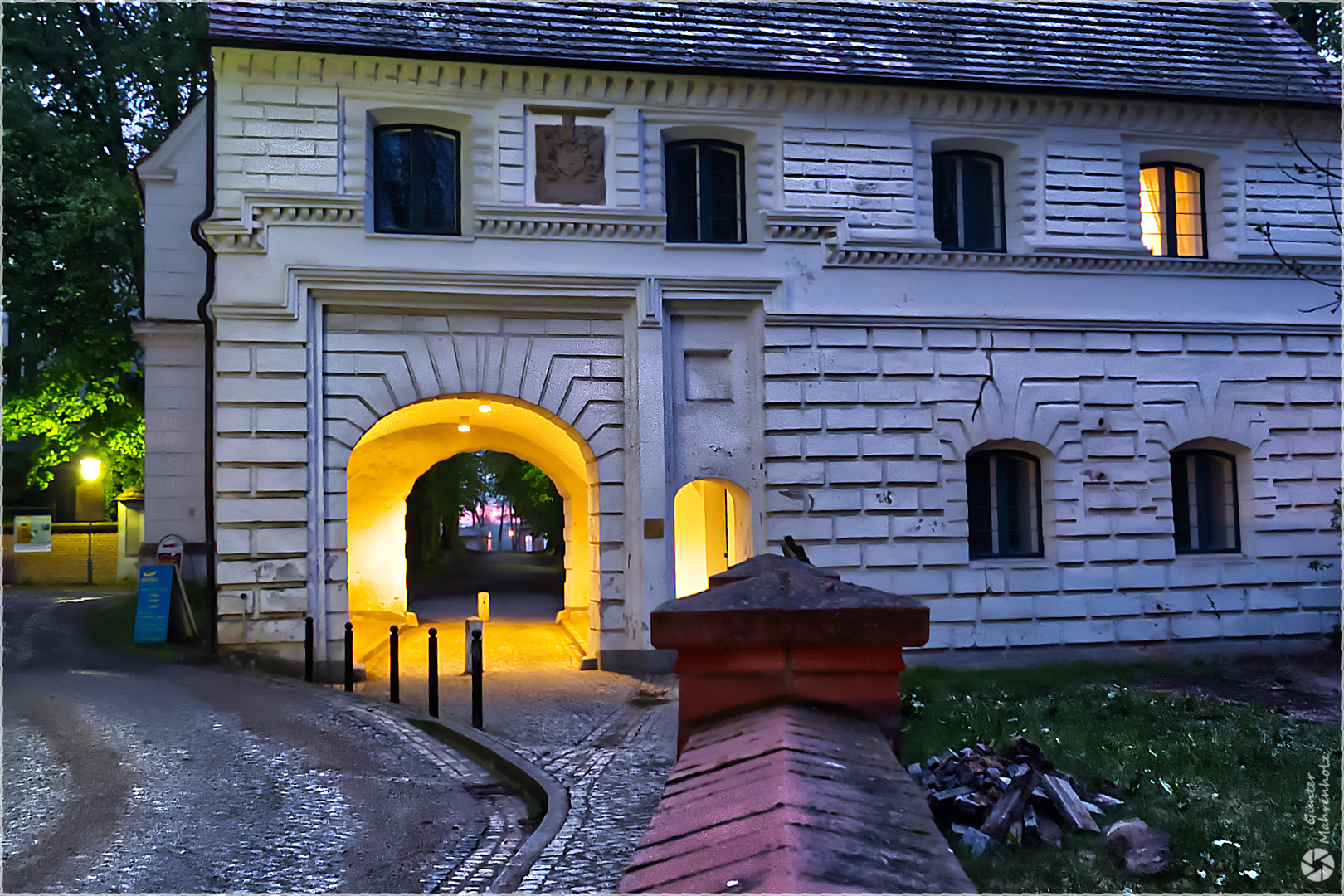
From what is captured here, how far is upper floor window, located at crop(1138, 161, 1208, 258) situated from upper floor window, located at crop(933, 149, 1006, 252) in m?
2.48

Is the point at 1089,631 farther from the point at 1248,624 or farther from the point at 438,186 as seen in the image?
the point at 438,186

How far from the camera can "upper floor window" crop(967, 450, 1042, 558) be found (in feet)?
48.8

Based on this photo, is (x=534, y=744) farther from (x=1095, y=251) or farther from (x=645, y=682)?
(x=1095, y=251)

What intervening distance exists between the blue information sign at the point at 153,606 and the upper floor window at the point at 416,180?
20.1 ft

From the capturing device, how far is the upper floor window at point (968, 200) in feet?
49.5

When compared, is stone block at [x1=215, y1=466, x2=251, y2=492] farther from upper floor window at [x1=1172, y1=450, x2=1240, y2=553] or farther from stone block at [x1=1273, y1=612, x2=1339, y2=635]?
stone block at [x1=1273, y1=612, x2=1339, y2=635]

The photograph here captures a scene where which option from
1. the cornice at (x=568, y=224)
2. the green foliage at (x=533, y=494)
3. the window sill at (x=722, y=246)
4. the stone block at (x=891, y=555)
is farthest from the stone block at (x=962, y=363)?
the green foliage at (x=533, y=494)

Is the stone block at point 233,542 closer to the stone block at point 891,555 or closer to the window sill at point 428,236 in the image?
the window sill at point 428,236

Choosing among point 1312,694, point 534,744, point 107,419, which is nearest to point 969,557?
point 1312,694

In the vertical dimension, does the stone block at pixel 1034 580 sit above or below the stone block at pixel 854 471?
below

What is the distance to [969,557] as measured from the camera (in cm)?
1457

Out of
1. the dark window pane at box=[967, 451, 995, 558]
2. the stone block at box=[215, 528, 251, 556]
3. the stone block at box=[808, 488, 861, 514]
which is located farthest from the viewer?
the dark window pane at box=[967, 451, 995, 558]

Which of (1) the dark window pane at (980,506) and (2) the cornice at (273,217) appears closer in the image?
(2) the cornice at (273,217)

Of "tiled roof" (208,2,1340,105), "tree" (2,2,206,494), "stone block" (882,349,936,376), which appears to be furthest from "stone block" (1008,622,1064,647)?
"tree" (2,2,206,494)
